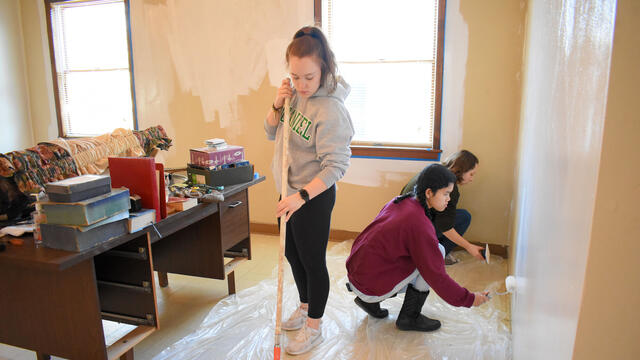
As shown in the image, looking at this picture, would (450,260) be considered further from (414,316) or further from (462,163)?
(414,316)

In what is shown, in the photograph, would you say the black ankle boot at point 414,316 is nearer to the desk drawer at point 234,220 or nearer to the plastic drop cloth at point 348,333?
the plastic drop cloth at point 348,333

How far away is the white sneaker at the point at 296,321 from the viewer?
212cm

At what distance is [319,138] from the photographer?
5.57 ft

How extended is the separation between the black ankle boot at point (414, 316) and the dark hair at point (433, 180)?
1.43 feet

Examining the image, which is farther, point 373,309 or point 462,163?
point 462,163

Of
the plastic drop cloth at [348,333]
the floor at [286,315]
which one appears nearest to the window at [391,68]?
the floor at [286,315]

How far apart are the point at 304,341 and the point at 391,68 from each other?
2.07 meters

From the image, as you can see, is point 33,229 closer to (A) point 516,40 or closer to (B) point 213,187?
(B) point 213,187

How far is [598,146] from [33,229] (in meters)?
1.64

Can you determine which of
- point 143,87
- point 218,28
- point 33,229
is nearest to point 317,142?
point 33,229

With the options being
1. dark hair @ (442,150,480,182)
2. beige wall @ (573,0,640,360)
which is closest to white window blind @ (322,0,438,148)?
dark hair @ (442,150,480,182)

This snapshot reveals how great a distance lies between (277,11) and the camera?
3.34 m

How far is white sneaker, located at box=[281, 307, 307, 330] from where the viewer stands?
2115 mm

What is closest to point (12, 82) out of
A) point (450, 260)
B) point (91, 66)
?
point (91, 66)
